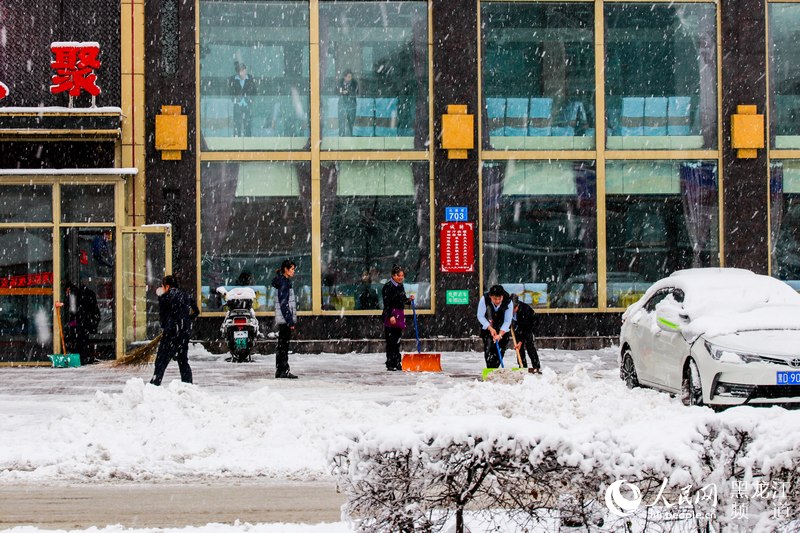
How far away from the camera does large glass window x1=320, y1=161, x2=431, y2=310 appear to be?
22188mm

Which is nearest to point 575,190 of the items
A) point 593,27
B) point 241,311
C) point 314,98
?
point 593,27

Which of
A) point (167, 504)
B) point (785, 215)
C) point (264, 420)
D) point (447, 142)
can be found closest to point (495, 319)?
point (264, 420)

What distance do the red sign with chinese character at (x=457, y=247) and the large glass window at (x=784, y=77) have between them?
270 inches

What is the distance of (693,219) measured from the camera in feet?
74.7

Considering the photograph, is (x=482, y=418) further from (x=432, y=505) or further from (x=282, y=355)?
(x=282, y=355)

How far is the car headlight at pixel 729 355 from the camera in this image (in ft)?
37.1

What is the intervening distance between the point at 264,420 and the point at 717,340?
4.92 meters

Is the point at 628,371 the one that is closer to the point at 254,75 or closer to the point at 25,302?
the point at 254,75

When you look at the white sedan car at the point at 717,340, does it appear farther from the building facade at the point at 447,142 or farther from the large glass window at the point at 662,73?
the large glass window at the point at 662,73

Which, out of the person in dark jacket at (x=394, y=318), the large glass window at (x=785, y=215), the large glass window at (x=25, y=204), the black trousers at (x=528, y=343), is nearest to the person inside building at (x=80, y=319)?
the large glass window at (x=25, y=204)

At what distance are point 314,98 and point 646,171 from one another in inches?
282

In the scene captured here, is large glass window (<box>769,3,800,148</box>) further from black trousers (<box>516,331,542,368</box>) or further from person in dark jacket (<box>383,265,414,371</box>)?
person in dark jacket (<box>383,265,414,371</box>)

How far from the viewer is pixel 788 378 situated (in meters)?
11.0

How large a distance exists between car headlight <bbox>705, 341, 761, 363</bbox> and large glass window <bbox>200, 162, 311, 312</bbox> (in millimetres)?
11888
